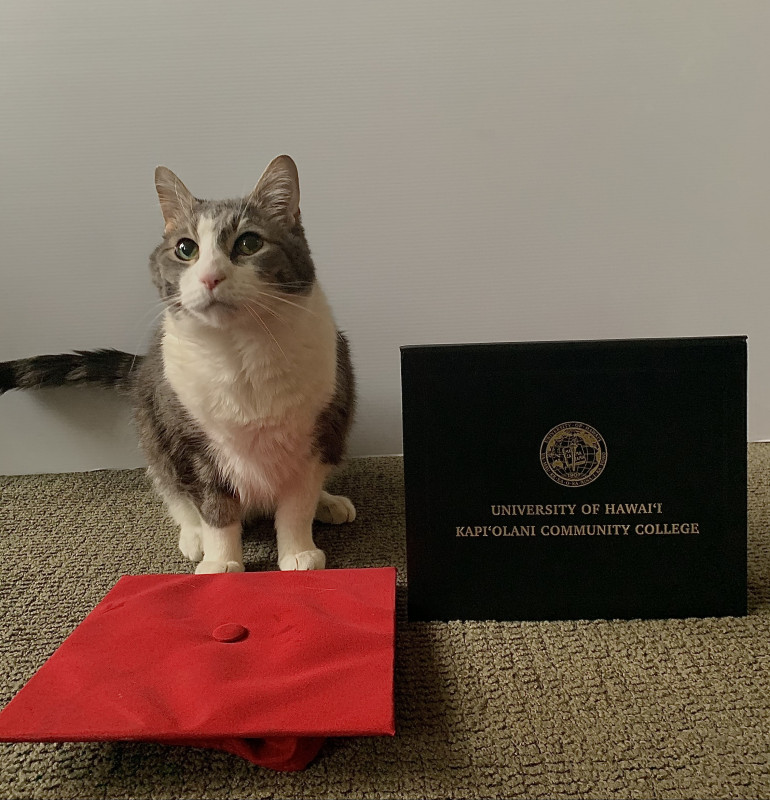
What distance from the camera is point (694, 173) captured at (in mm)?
1382

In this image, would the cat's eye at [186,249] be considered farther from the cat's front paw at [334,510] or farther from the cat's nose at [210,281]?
the cat's front paw at [334,510]

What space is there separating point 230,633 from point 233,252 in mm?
492

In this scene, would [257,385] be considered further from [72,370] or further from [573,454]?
[72,370]

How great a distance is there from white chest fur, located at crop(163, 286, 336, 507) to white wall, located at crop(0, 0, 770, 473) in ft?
1.52

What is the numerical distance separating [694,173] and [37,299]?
140 centimetres

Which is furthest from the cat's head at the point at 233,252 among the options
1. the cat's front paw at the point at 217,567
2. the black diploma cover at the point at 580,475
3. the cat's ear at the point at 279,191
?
the cat's front paw at the point at 217,567

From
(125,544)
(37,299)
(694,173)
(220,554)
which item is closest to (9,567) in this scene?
(125,544)

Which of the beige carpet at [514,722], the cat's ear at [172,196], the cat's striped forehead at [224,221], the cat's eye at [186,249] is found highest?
the cat's ear at [172,196]

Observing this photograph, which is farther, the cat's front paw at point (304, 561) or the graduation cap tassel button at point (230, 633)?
the cat's front paw at point (304, 561)

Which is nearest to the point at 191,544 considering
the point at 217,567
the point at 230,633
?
the point at 217,567

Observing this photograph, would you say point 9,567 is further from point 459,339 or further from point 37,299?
point 459,339

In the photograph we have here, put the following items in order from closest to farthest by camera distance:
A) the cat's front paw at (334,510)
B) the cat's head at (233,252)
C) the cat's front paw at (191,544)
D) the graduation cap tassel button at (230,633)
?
1. the graduation cap tassel button at (230,633)
2. the cat's head at (233,252)
3. the cat's front paw at (191,544)
4. the cat's front paw at (334,510)

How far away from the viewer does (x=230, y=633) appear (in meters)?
0.77

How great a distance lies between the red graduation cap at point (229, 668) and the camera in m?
0.62
